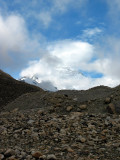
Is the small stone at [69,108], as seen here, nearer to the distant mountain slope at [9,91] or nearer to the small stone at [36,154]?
the small stone at [36,154]

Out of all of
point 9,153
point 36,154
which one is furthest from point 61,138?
point 9,153

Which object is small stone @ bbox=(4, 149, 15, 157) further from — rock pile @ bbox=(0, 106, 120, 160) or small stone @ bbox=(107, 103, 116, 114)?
small stone @ bbox=(107, 103, 116, 114)

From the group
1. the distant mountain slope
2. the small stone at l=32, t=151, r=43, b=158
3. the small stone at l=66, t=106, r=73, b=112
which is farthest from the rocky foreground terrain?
the distant mountain slope

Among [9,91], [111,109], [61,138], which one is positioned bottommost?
[61,138]

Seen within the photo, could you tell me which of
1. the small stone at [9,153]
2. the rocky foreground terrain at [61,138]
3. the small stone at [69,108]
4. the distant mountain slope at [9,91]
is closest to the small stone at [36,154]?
the rocky foreground terrain at [61,138]

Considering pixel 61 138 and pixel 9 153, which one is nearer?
pixel 9 153

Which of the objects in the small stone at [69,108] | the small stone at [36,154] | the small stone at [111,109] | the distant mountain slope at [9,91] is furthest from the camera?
the distant mountain slope at [9,91]

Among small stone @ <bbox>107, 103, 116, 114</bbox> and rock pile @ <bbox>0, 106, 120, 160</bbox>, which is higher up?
small stone @ <bbox>107, 103, 116, 114</bbox>

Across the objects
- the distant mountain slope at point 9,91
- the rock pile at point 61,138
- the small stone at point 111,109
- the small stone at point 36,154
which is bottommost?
the small stone at point 36,154

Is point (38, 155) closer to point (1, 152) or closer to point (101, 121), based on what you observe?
point (1, 152)

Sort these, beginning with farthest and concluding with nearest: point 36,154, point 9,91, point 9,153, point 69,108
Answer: point 9,91
point 69,108
point 9,153
point 36,154

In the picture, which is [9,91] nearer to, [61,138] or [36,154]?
[61,138]

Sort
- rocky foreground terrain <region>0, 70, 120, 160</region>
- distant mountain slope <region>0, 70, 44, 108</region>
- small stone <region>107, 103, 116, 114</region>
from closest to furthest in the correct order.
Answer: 1. rocky foreground terrain <region>0, 70, 120, 160</region>
2. small stone <region>107, 103, 116, 114</region>
3. distant mountain slope <region>0, 70, 44, 108</region>

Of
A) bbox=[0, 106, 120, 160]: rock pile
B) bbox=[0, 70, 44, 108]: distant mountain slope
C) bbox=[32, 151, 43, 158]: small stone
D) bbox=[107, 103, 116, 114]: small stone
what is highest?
bbox=[0, 70, 44, 108]: distant mountain slope
